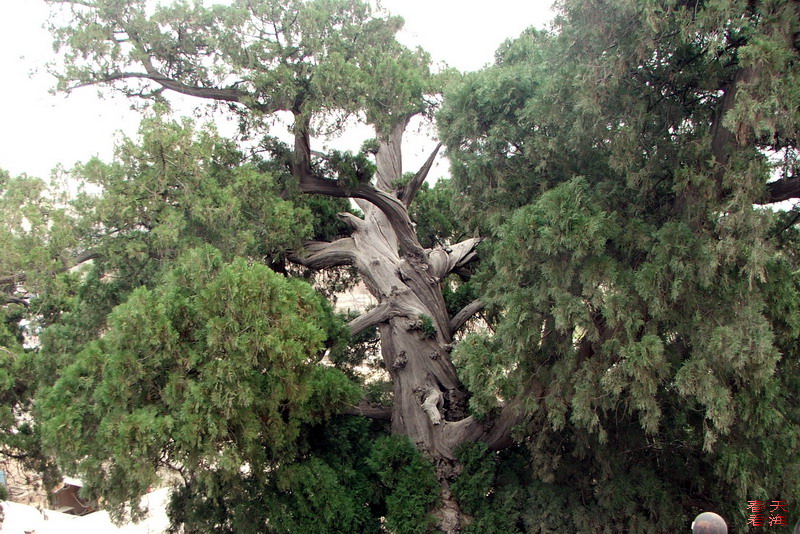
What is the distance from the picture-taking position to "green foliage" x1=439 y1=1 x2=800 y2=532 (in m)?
4.55

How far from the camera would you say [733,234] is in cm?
461

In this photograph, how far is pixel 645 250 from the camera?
16.6ft

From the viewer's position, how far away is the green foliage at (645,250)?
4.55m

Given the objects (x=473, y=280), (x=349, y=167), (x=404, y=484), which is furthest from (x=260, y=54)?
(x=404, y=484)

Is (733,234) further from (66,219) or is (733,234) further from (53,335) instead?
(53,335)

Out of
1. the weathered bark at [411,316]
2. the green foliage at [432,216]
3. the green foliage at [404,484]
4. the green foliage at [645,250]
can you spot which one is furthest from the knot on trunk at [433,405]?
the green foliage at [432,216]

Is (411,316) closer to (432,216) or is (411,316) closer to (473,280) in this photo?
(473,280)

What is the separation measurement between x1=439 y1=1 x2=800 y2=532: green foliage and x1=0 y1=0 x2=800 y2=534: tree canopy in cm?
2

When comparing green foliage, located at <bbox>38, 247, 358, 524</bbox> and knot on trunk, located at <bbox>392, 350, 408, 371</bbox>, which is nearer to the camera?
green foliage, located at <bbox>38, 247, 358, 524</bbox>

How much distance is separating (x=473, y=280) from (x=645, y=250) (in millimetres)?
2329

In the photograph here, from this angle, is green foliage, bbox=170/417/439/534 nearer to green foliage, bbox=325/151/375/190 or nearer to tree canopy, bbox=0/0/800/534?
tree canopy, bbox=0/0/800/534

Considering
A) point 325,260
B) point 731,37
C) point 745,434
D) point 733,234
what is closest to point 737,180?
point 733,234

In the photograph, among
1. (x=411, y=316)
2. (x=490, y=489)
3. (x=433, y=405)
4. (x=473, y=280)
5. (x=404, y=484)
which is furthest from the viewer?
(x=411, y=316)

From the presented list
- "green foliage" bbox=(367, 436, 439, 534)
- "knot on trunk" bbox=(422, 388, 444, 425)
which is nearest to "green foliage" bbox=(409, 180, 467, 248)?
"knot on trunk" bbox=(422, 388, 444, 425)
